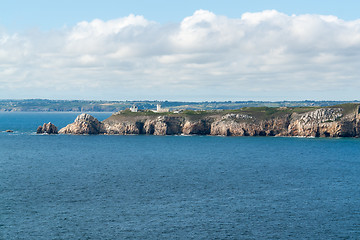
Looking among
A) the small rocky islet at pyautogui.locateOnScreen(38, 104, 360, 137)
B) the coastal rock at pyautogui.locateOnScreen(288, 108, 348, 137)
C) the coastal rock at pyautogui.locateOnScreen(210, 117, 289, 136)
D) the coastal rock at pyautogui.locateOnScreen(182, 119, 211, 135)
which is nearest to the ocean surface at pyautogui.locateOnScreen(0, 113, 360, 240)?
the coastal rock at pyautogui.locateOnScreen(288, 108, 348, 137)

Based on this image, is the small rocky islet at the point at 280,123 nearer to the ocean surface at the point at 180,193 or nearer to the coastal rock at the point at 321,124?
the coastal rock at the point at 321,124

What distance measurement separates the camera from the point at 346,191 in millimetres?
80562

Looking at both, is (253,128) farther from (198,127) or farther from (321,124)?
(321,124)

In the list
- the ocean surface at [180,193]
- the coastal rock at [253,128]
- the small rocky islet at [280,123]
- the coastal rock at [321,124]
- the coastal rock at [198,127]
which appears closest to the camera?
the ocean surface at [180,193]

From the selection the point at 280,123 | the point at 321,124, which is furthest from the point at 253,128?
the point at 321,124

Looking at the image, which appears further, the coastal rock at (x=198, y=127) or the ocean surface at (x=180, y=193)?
the coastal rock at (x=198, y=127)

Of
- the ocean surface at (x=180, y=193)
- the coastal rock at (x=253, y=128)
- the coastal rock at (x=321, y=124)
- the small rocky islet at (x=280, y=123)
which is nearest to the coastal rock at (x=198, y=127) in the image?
the small rocky islet at (x=280, y=123)

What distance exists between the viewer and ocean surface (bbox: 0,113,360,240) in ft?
193

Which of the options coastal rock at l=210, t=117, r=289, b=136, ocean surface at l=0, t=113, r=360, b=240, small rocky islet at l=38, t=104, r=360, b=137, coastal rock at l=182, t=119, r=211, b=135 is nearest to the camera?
ocean surface at l=0, t=113, r=360, b=240

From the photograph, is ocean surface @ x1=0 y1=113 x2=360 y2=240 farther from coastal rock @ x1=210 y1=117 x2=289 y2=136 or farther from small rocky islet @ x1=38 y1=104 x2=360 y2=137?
coastal rock @ x1=210 y1=117 x2=289 y2=136

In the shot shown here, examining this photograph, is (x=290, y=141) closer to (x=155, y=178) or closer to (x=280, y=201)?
(x=155, y=178)

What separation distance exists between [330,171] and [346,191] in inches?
912

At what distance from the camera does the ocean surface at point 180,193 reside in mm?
58750

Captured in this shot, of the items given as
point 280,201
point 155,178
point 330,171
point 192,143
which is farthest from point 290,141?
point 280,201
